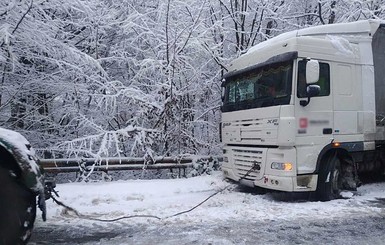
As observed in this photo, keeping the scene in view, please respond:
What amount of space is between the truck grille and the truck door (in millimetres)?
816

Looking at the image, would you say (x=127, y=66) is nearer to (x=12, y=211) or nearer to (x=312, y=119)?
(x=312, y=119)

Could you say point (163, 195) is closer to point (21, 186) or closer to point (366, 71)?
point (21, 186)

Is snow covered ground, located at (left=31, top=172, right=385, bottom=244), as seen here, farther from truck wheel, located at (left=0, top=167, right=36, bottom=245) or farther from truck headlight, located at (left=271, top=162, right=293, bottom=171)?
truck wheel, located at (left=0, top=167, right=36, bottom=245)

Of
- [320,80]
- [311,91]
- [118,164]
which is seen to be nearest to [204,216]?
[311,91]

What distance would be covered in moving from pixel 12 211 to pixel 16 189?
0.76 feet

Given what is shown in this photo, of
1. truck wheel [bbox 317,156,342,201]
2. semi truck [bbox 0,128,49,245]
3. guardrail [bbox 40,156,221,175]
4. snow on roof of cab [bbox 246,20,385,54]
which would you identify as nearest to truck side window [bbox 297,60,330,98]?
snow on roof of cab [bbox 246,20,385,54]

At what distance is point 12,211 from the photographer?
3848 mm

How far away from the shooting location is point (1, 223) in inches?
150

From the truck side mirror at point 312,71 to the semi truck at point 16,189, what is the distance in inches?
199

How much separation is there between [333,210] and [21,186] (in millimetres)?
5310

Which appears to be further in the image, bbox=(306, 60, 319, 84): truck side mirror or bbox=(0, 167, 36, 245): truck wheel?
bbox=(306, 60, 319, 84): truck side mirror

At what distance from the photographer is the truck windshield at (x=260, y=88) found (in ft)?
23.2

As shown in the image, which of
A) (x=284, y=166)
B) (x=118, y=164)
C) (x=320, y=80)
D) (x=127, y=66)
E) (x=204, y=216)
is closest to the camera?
(x=204, y=216)

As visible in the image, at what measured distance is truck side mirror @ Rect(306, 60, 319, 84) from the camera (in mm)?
6848
